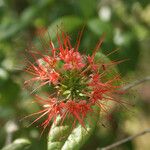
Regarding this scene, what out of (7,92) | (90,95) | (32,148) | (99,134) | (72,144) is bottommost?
(99,134)

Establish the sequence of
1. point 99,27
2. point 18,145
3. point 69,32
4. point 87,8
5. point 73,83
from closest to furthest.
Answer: point 73,83 < point 18,145 < point 69,32 < point 99,27 < point 87,8

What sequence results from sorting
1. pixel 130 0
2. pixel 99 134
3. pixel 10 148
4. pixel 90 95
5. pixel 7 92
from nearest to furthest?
pixel 90 95 < pixel 10 148 < pixel 7 92 < pixel 130 0 < pixel 99 134

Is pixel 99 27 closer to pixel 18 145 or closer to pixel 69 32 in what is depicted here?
pixel 69 32

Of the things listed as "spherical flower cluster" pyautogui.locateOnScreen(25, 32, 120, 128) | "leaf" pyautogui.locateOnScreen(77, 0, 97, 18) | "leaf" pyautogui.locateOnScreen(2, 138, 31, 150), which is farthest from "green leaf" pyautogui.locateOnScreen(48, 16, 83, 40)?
"leaf" pyautogui.locateOnScreen(2, 138, 31, 150)

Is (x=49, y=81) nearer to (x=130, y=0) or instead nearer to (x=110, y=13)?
(x=130, y=0)

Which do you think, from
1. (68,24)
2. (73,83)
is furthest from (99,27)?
(73,83)

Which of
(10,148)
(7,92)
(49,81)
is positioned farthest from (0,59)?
(49,81)
